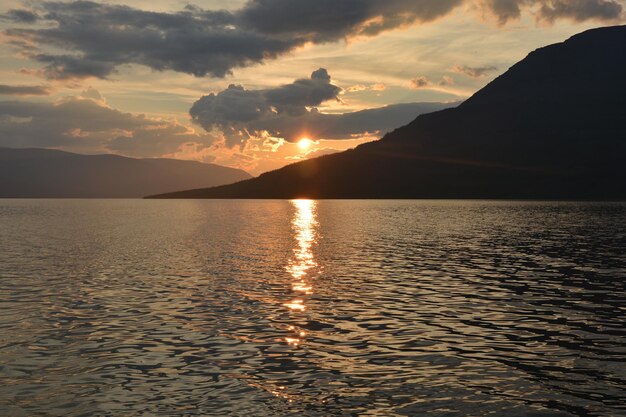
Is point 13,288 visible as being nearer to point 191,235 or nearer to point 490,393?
point 490,393

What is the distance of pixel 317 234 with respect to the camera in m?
118

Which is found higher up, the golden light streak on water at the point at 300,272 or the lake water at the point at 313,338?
the lake water at the point at 313,338

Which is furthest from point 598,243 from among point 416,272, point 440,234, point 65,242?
point 65,242

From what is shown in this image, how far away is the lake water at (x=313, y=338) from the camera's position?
2236cm

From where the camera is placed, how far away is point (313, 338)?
32.2 m

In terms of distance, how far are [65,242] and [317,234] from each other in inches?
1801

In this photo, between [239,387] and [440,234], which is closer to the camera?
[239,387]

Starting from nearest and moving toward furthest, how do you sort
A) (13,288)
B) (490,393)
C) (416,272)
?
(490,393) < (13,288) < (416,272)

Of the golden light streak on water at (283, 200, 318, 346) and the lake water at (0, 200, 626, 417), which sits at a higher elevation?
the lake water at (0, 200, 626, 417)

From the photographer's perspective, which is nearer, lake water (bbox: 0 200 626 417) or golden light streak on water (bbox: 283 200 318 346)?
lake water (bbox: 0 200 626 417)

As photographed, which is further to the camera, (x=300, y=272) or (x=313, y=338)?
(x=300, y=272)

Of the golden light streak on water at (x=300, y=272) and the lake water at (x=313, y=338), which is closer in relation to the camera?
the lake water at (x=313, y=338)

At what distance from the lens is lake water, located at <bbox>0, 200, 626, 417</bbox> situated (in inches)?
880

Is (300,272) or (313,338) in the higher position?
(313,338)
